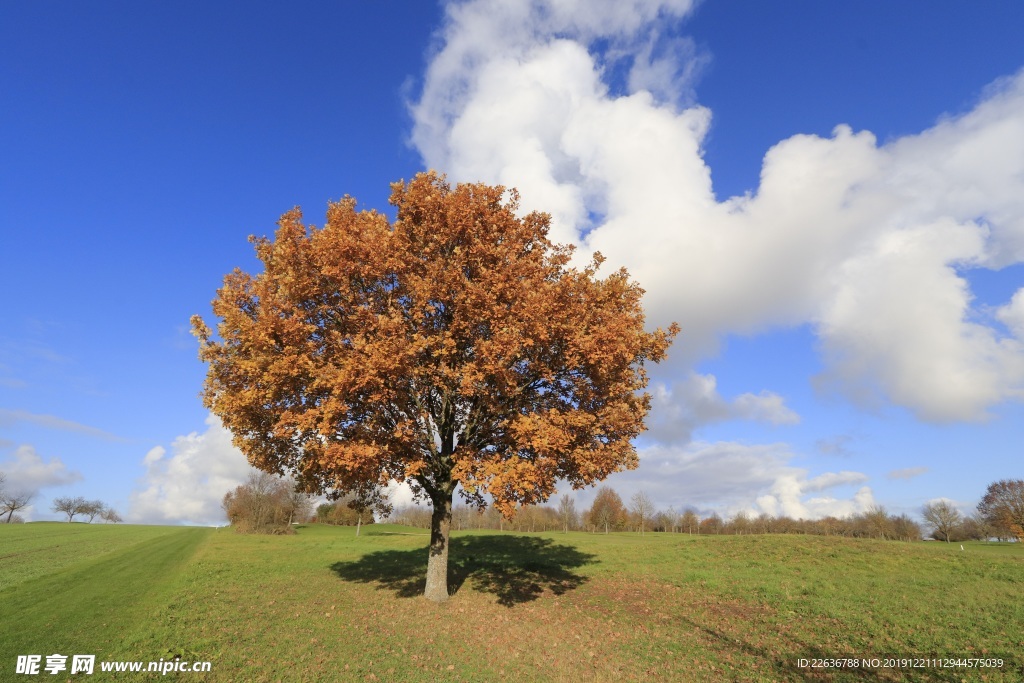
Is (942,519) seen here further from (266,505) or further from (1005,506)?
(266,505)

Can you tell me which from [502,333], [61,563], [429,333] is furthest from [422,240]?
[61,563]

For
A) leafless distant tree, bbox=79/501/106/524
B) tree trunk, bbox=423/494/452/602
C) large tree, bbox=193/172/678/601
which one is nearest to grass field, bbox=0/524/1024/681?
tree trunk, bbox=423/494/452/602

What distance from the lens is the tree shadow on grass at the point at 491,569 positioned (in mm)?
22484

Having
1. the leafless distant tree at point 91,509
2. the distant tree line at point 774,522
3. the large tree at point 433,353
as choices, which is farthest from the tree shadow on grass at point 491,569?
the leafless distant tree at point 91,509

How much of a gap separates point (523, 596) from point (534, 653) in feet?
24.4

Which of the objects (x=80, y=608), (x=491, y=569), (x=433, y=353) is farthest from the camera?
(x=491, y=569)

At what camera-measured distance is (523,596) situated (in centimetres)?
2127

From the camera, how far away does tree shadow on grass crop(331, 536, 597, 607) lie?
885 inches

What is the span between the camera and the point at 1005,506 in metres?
94.6

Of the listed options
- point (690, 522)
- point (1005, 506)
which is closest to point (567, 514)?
point (690, 522)

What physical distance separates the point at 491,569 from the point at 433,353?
16.5 metres

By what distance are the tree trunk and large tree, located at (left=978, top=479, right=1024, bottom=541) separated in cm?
11436

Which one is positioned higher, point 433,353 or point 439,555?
point 433,353

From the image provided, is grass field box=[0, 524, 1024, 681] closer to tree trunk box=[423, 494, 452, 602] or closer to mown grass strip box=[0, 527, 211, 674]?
mown grass strip box=[0, 527, 211, 674]
